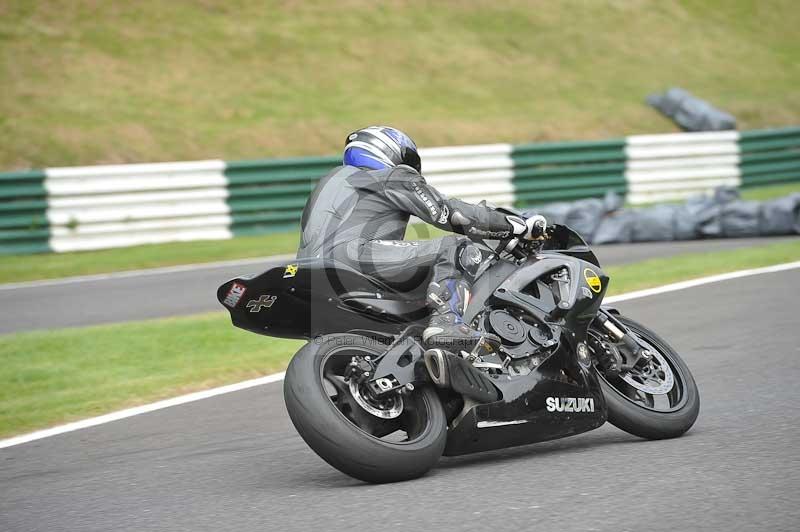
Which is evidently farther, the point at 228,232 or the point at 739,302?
the point at 228,232

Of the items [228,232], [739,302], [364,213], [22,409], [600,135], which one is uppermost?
[364,213]

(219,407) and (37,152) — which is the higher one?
(219,407)

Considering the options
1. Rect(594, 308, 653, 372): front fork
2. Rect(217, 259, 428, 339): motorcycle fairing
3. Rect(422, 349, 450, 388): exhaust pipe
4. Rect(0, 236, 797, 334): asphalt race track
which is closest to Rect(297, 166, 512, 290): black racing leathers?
Rect(217, 259, 428, 339): motorcycle fairing

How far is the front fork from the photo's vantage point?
5438mm

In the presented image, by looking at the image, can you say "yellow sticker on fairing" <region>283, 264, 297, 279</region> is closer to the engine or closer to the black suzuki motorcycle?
the black suzuki motorcycle

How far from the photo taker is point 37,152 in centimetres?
1783

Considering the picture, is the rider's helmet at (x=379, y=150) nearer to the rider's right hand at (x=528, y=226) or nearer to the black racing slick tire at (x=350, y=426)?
the rider's right hand at (x=528, y=226)

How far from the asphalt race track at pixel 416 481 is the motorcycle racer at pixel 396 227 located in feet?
2.40

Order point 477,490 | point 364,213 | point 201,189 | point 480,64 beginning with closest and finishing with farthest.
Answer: point 477,490 < point 364,213 < point 201,189 < point 480,64

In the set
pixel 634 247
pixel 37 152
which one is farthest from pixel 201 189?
pixel 634 247

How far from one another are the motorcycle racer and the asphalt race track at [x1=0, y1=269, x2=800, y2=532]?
73 cm

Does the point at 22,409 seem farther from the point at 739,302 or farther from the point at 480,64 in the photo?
the point at 480,64

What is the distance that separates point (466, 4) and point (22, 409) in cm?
2196

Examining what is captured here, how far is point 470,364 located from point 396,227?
68 cm
